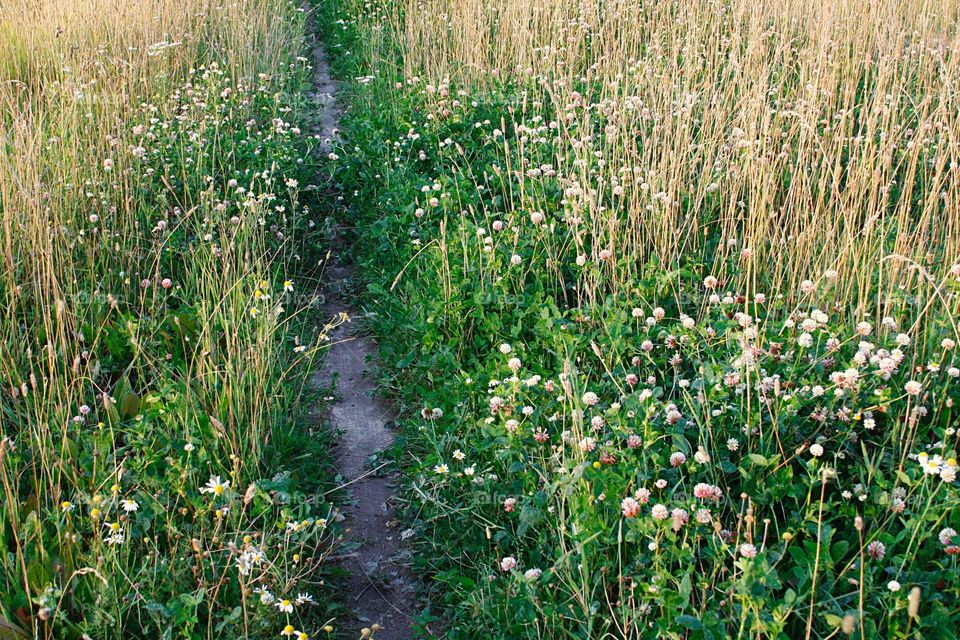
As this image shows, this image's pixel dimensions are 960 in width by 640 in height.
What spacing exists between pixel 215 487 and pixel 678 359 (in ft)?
6.22

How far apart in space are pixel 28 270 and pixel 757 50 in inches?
186

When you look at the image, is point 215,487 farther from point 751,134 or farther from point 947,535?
point 751,134

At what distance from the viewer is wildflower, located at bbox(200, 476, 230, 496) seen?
3.06 metres

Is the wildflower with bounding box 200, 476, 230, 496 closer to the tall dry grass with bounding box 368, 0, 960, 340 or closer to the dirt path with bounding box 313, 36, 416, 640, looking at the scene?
the dirt path with bounding box 313, 36, 416, 640

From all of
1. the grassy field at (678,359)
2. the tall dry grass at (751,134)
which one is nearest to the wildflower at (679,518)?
the grassy field at (678,359)

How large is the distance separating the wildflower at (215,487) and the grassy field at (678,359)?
795mm

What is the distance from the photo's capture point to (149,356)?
4.08 m

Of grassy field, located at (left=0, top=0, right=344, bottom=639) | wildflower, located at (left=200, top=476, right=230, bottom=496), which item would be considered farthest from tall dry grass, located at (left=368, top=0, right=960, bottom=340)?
wildflower, located at (left=200, top=476, right=230, bottom=496)

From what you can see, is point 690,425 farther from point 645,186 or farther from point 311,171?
point 311,171

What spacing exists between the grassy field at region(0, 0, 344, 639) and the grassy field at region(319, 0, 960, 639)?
582mm

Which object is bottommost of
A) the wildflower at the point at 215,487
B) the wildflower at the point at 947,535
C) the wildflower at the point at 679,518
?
the wildflower at the point at 215,487

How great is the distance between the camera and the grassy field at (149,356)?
2.81 meters

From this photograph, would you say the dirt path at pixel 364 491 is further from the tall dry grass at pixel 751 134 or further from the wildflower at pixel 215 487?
the tall dry grass at pixel 751 134

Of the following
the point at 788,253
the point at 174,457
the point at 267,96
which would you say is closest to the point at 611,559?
the point at 174,457
